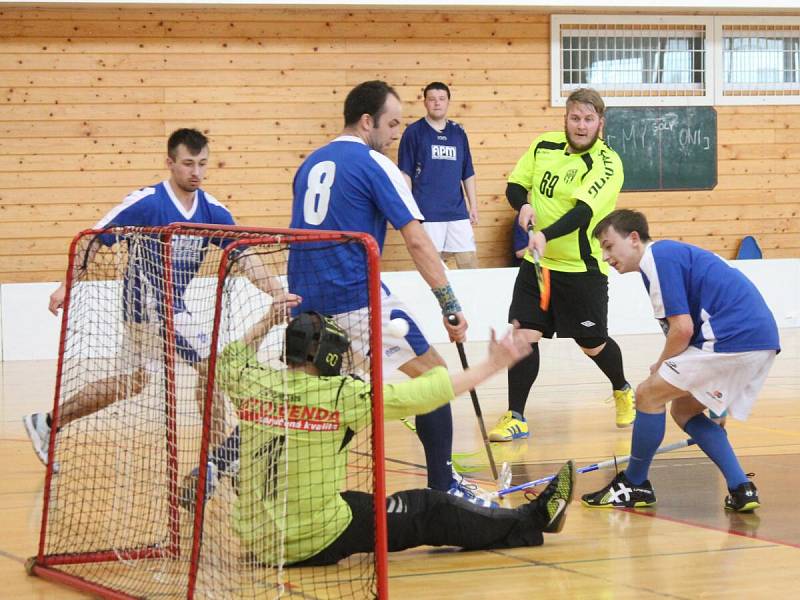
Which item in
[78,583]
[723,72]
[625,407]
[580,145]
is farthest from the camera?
[723,72]

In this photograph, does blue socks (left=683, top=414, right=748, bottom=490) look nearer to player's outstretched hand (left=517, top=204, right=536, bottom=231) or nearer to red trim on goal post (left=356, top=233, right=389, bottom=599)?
player's outstretched hand (left=517, top=204, right=536, bottom=231)

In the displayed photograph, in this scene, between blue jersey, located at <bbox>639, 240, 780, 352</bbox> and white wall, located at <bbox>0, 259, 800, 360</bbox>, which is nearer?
blue jersey, located at <bbox>639, 240, 780, 352</bbox>

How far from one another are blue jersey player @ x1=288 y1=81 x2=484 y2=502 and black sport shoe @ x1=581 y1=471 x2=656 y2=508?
0.53 meters

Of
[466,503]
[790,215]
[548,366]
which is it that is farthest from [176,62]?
[466,503]

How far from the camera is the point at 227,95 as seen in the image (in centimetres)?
1127

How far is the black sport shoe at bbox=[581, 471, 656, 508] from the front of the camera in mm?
4668

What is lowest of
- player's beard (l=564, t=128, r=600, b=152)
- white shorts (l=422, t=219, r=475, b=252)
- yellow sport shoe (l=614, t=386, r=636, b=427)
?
yellow sport shoe (l=614, t=386, r=636, b=427)

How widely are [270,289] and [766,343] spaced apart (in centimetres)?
175

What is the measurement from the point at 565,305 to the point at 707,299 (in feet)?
5.96

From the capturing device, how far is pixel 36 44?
35.7 ft

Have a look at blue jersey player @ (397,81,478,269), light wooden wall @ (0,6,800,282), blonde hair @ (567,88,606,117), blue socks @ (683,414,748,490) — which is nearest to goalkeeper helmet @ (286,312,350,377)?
blue socks @ (683,414,748,490)

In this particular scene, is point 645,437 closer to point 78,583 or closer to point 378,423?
point 378,423

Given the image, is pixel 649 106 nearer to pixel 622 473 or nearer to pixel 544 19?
pixel 544 19

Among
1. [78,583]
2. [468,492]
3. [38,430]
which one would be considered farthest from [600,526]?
[38,430]
